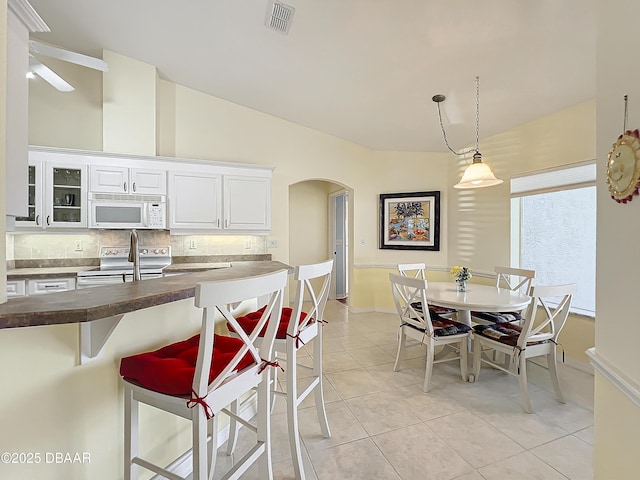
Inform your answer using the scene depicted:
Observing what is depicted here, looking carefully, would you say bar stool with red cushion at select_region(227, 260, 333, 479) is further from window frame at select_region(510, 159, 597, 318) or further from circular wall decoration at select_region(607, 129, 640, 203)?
window frame at select_region(510, 159, 597, 318)

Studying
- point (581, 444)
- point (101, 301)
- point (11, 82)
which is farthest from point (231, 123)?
point (581, 444)

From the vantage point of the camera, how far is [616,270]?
1.16 meters

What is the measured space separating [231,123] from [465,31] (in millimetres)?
3011

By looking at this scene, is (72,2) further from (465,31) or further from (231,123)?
(465,31)

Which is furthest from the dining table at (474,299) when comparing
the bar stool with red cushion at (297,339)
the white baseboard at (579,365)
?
the bar stool with red cushion at (297,339)

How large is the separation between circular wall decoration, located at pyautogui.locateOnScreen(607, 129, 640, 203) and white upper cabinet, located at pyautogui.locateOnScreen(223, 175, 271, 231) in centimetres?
352

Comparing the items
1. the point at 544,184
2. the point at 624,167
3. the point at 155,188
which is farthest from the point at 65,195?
the point at 544,184

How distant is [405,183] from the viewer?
5090mm

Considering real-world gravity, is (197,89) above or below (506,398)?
above

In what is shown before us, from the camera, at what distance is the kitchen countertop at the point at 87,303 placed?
899 mm

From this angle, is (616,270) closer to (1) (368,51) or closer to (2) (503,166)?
(1) (368,51)

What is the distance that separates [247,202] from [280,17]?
6.92ft

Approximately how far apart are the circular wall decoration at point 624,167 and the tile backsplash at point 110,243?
382 cm

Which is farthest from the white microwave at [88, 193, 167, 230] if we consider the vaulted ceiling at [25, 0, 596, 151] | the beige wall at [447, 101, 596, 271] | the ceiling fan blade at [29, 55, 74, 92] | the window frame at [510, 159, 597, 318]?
the window frame at [510, 159, 597, 318]
